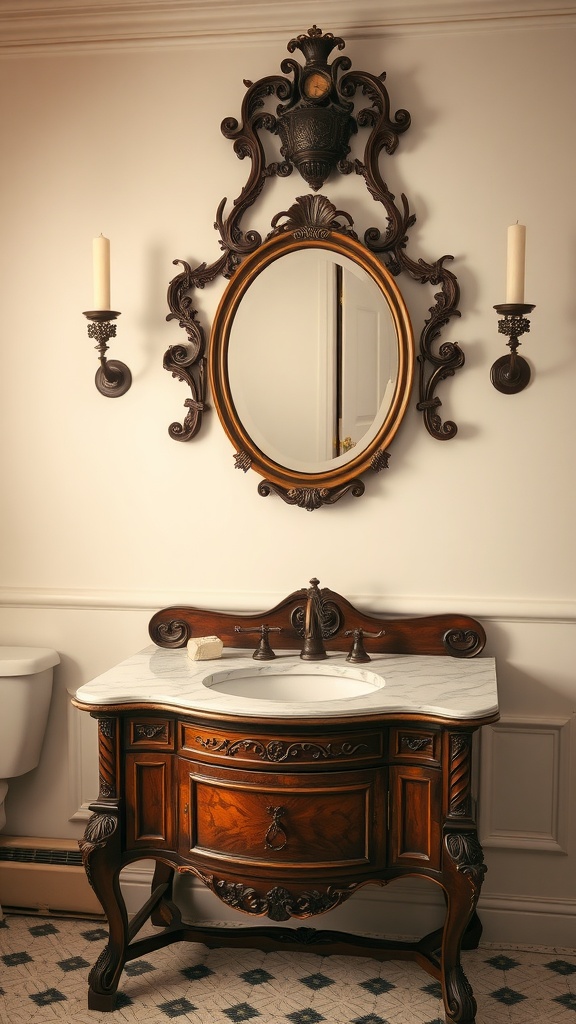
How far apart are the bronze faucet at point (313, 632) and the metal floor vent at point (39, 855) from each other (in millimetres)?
965

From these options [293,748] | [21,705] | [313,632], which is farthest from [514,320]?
[21,705]

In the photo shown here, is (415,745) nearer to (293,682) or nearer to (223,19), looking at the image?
(293,682)

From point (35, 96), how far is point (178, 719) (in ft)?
5.94

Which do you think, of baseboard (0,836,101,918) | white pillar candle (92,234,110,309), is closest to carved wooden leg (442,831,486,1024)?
baseboard (0,836,101,918)

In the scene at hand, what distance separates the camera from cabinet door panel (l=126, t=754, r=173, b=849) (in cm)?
218

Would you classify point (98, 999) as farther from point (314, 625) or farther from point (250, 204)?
point (250, 204)

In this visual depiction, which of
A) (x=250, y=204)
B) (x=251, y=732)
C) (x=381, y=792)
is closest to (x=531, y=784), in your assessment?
(x=381, y=792)

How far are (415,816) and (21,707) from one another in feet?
3.85

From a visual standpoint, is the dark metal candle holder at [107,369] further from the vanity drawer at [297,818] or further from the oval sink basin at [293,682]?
the vanity drawer at [297,818]

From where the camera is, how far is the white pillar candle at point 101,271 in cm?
254

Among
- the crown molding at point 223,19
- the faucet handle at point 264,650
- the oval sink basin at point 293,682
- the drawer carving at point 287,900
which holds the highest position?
the crown molding at point 223,19

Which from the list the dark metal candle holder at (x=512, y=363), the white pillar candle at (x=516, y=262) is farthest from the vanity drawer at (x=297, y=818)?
the white pillar candle at (x=516, y=262)

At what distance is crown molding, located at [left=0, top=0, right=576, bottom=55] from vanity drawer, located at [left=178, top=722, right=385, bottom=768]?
1.82 meters

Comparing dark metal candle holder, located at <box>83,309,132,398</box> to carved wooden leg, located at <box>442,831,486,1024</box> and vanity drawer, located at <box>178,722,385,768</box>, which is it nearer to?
vanity drawer, located at <box>178,722,385,768</box>
